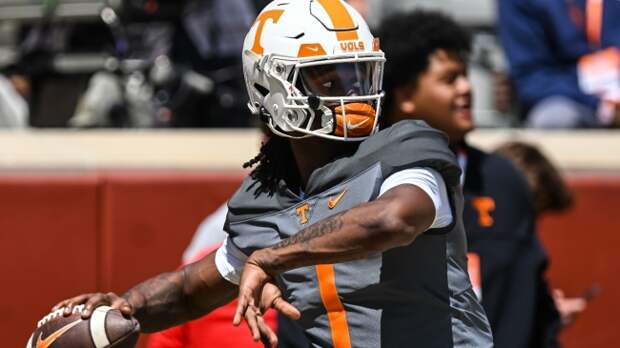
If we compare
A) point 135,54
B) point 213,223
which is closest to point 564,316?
point 213,223

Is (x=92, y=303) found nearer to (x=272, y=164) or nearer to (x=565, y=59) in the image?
(x=272, y=164)

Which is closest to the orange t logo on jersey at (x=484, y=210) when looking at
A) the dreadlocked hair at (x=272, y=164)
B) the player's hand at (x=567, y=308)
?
the player's hand at (x=567, y=308)

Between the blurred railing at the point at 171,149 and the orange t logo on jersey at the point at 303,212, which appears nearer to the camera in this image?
the orange t logo on jersey at the point at 303,212

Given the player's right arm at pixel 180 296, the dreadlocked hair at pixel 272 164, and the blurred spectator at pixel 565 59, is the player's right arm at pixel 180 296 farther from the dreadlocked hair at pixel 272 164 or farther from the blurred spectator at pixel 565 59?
the blurred spectator at pixel 565 59

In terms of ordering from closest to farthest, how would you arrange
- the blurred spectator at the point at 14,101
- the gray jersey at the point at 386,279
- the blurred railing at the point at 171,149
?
the gray jersey at the point at 386,279 → the blurred railing at the point at 171,149 → the blurred spectator at the point at 14,101

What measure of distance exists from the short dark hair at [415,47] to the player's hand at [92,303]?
1.63 m

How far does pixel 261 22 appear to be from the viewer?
3.01 metres

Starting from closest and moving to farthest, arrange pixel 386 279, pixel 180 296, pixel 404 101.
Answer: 1. pixel 386 279
2. pixel 180 296
3. pixel 404 101

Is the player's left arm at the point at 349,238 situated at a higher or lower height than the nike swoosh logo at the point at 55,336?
higher

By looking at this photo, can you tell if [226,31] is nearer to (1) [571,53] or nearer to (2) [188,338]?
(1) [571,53]

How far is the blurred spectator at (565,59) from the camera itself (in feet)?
20.8

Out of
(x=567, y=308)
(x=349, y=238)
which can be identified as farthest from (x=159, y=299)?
(x=567, y=308)

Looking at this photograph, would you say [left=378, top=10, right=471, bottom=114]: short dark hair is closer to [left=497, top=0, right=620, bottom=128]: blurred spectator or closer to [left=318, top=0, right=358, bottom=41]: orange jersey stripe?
[left=318, top=0, right=358, bottom=41]: orange jersey stripe

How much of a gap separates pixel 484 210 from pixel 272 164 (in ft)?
5.16
